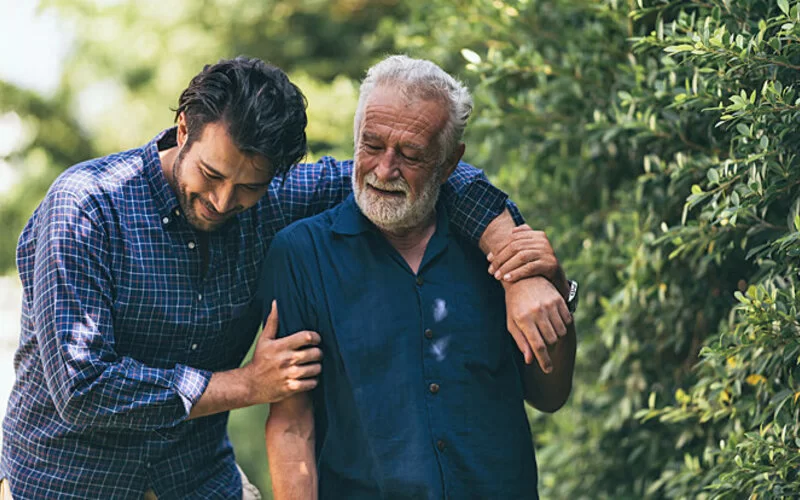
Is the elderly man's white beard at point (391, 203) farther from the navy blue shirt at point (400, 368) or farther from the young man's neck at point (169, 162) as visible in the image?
the young man's neck at point (169, 162)

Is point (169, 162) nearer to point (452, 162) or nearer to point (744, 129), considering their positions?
point (452, 162)

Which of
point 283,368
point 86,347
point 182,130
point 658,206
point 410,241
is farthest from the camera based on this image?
point 658,206

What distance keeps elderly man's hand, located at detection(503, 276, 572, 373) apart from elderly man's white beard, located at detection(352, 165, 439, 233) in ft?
1.00

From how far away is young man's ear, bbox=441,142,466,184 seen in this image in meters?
2.52

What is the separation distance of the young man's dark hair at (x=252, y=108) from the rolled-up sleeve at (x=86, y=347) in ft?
1.14

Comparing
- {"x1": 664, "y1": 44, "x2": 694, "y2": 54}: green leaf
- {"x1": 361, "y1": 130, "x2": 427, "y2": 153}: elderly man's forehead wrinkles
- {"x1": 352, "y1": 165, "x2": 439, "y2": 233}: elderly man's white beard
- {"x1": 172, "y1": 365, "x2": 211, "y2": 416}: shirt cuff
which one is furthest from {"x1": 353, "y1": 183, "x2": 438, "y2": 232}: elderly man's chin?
{"x1": 664, "y1": 44, "x2": 694, "y2": 54}: green leaf

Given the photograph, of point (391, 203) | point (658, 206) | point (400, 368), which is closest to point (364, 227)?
point (391, 203)

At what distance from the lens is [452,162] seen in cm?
254

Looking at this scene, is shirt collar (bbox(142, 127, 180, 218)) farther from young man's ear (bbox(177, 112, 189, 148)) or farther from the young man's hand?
the young man's hand

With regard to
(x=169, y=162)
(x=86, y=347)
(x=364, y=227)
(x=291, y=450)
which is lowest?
(x=291, y=450)

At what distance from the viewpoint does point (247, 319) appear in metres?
2.55

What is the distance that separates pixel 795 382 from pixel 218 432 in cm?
145

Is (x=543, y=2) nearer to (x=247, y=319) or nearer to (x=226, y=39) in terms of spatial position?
(x=247, y=319)

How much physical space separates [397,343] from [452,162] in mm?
478
